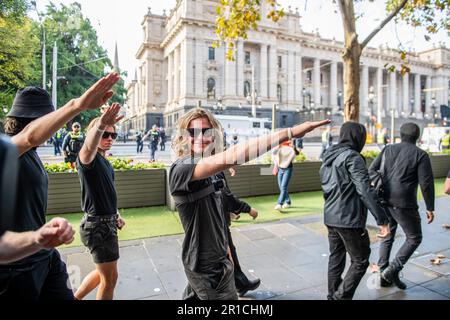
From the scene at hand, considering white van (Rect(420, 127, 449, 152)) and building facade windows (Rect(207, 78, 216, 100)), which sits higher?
building facade windows (Rect(207, 78, 216, 100))

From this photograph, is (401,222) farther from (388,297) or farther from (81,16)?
(81,16)

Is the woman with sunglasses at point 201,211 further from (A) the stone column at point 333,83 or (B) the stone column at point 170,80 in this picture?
(A) the stone column at point 333,83

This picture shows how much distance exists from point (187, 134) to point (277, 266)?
9.70 feet

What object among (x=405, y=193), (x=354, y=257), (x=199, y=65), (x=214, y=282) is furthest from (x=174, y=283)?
(x=199, y=65)

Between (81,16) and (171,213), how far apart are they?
99.0 ft

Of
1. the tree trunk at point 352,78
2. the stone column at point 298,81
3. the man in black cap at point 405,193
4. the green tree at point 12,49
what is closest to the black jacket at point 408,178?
the man in black cap at point 405,193

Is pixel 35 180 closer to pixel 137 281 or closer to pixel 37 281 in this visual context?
pixel 37 281

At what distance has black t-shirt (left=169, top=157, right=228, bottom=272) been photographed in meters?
2.12

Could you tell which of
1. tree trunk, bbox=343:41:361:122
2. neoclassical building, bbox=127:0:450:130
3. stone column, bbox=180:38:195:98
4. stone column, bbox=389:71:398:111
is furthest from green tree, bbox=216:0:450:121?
stone column, bbox=389:71:398:111

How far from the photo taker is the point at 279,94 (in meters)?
54.7

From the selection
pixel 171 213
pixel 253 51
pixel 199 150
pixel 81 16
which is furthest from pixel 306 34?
pixel 199 150

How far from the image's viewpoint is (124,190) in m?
7.65

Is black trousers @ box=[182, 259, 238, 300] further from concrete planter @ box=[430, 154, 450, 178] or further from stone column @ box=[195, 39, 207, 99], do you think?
stone column @ box=[195, 39, 207, 99]

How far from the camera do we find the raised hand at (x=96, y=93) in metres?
1.61
